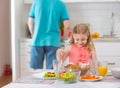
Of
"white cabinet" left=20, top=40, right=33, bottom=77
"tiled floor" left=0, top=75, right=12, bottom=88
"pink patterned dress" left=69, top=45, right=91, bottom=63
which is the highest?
"pink patterned dress" left=69, top=45, right=91, bottom=63

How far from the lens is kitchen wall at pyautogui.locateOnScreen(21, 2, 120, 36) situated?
404 cm

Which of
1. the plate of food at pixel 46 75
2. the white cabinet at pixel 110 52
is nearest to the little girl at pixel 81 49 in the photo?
the plate of food at pixel 46 75

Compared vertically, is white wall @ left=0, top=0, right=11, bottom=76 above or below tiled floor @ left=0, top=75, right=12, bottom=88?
above

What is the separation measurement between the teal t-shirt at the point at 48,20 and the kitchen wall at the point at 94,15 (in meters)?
1.05

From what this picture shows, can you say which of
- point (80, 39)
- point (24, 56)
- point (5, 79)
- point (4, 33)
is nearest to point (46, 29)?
point (24, 56)

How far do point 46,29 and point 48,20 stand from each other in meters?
0.10

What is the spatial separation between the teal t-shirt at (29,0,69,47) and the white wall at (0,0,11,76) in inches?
84.1

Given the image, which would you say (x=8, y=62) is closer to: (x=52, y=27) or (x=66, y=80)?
(x=52, y=27)

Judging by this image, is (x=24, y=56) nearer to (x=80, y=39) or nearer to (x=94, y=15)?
(x=94, y=15)

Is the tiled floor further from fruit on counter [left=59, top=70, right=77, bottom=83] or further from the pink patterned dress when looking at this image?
fruit on counter [left=59, top=70, right=77, bottom=83]

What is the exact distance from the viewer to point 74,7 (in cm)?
407

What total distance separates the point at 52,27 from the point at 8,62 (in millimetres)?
2496

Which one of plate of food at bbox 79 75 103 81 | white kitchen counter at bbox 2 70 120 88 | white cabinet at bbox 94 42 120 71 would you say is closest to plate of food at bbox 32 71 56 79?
white kitchen counter at bbox 2 70 120 88

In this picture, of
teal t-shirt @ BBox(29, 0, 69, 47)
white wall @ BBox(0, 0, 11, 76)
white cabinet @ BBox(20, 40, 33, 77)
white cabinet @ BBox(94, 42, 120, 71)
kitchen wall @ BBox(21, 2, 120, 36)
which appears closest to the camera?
teal t-shirt @ BBox(29, 0, 69, 47)
